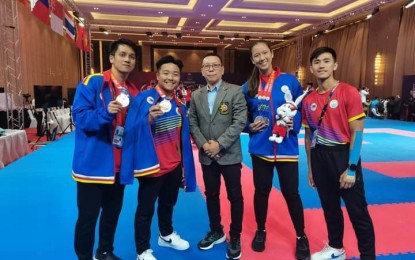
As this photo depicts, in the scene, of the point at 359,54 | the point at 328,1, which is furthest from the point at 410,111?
the point at 328,1

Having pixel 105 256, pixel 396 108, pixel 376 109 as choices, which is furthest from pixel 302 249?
pixel 376 109

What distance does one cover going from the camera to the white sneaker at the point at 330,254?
8.39 feet

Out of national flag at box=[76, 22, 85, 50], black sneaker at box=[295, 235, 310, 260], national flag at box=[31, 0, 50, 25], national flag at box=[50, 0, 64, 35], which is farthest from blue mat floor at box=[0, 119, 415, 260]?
national flag at box=[76, 22, 85, 50]

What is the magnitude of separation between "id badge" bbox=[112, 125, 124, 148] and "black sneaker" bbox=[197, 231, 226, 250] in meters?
1.23

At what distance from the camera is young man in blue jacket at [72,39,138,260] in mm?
1978

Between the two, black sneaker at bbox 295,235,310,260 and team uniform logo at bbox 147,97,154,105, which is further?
black sneaker at bbox 295,235,310,260

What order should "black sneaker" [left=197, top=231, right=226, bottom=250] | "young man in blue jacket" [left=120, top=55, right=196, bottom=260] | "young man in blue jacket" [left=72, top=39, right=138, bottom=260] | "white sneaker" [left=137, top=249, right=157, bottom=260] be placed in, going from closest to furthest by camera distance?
1. "young man in blue jacket" [left=72, top=39, right=138, bottom=260]
2. "young man in blue jacket" [left=120, top=55, right=196, bottom=260]
3. "white sneaker" [left=137, top=249, right=157, bottom=260]
4. "black sneaker" [left=197, top=231, right=226, bottom=250]

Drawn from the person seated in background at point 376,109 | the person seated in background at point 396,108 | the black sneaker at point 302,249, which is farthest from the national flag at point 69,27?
the person seated in background at point 396,108

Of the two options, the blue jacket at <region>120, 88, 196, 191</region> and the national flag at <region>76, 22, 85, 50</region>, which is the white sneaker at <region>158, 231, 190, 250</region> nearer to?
the blue jacket at <region>120, 88, 196, 191</region>

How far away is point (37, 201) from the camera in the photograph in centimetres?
405

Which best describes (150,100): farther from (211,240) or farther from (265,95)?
(211,240)

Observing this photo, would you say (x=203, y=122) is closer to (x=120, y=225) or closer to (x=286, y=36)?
(x=120, y=225)

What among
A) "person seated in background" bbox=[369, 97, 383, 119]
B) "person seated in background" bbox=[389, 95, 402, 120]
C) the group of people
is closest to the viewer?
the group of people

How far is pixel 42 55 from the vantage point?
1553 centimetres
